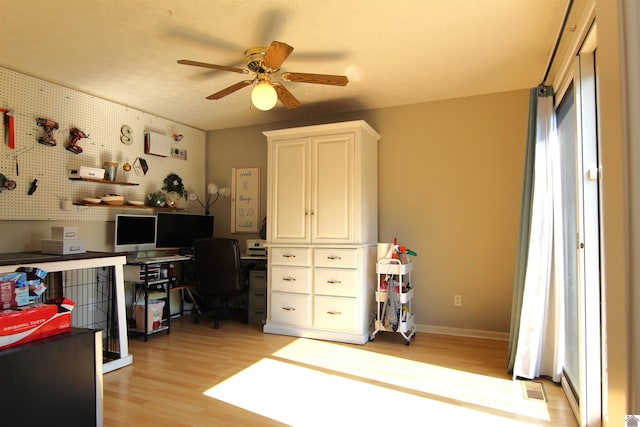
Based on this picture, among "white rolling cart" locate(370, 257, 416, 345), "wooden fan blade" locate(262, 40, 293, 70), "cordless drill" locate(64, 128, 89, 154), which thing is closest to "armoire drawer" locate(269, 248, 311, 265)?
"white rolling cart" locate(370, 257, 416, 345)

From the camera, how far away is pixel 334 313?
372 cm

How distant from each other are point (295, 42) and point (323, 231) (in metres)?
1.84

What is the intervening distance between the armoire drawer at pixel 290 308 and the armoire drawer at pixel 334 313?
0.10m

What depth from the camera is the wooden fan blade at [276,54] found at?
7.41 feet

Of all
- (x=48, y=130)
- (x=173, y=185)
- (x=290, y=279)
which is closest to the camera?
(x=48, y=130)

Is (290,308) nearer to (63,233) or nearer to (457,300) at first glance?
(457,300)

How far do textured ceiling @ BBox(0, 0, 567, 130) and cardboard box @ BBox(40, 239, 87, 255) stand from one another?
1475 mm

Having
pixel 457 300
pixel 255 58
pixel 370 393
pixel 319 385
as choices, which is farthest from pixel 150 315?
pixel 457 300

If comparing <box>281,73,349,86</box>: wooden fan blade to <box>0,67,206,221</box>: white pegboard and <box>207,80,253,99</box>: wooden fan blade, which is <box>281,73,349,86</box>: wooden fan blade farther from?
<box>0,67,206,221</box>: white pegboard

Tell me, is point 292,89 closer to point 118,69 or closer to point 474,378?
point 118,69

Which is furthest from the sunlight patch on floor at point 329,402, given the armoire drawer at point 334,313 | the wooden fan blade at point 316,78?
the wooden fan blade at point 316,78

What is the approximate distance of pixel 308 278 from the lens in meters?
3.87

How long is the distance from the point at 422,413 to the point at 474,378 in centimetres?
75

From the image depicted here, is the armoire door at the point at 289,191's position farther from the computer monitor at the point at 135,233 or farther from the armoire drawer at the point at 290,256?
the computer monitor at the point at 135,233
